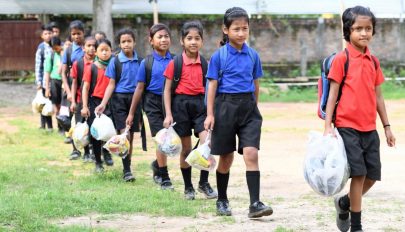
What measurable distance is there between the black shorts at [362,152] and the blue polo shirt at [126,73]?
12.1ft

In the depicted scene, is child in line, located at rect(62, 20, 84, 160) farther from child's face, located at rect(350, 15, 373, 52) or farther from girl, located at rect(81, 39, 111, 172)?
child's face, located at rect(350, 15, 373, 52)

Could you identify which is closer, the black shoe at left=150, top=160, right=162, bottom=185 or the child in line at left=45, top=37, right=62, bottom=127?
the black shoe at left=150, top=160, right=162, bottom=185

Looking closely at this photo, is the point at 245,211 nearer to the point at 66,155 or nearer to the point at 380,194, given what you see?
the point at 380,194

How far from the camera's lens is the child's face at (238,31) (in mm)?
7043

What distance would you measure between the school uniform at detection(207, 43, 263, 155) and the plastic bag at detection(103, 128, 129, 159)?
6.58 feet

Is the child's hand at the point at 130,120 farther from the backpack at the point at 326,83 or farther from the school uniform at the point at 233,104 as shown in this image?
the backpack at the point at 326,83

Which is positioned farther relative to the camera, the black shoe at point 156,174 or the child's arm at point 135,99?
the black shoe at point 156,174

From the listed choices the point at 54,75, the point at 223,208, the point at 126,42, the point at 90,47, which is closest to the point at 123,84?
the point at 126,42

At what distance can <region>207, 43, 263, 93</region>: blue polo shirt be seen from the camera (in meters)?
7.09

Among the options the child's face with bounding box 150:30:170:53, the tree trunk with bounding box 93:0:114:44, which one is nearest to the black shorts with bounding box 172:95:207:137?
the child's face with bounding box 150:30:170:53

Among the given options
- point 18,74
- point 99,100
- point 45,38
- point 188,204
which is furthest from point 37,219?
point 18,74

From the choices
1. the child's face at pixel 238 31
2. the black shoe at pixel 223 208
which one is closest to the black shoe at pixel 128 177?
the black shoe at pixel 223 208

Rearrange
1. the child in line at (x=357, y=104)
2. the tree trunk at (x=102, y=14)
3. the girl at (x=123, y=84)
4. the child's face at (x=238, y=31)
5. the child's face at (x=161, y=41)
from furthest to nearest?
the tree trunk at (x=102, y=14) → the girl at (x=123, y=84) → the child's face at (x=161, y=41) → the child's face at (x=238, y=31) → the child in line at (x=357, y=104)

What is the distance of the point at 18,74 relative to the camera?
24406mm
